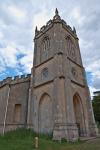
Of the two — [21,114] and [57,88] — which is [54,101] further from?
[21,114]

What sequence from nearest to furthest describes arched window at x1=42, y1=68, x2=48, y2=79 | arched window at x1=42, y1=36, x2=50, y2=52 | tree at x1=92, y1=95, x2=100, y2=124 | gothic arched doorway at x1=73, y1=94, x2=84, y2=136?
gothic arched doorway at x1=73, y1=94, x2=84, y2=136 → arched window at x1=42, y1=68, x2=48, y2=79 → arched window at x1=42, y1=36, x2=50, y2=52 → tree at x1=92, y1=95, x2=100, y2=124

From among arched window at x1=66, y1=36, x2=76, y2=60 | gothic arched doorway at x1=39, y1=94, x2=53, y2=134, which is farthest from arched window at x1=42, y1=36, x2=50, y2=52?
gothic arched doorway at x1=39, y1=94, x2=53, y2=134

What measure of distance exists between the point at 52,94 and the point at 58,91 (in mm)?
1471

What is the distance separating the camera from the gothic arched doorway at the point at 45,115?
54.3ft

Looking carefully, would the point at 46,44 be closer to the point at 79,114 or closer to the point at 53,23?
the point at 53,23

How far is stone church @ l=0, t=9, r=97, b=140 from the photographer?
50.0 ft

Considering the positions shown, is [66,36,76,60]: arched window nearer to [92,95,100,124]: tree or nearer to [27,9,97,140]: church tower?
[27,9,97,140]: church tower

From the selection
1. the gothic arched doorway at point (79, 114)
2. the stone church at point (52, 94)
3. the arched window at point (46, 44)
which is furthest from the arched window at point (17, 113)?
the arched window at point (46, 44)

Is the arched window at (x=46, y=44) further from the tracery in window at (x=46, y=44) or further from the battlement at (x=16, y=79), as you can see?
the battlement at (x=16, y=79)

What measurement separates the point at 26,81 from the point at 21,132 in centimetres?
865

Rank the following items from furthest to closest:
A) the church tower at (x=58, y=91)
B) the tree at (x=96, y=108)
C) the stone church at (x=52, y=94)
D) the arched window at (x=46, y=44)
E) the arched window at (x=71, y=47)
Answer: the tree at (x=96, y=108) < the arched window at (x=71, y=47) < the arched window at (x=46, y=44) < the stone church at (x=52, y=94) < the church tower at (x=58, y=91)

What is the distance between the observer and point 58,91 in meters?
15.6

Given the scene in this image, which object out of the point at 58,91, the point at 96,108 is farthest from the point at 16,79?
the point at 96,108

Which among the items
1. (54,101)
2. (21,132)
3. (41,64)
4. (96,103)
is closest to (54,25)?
(41,64)
